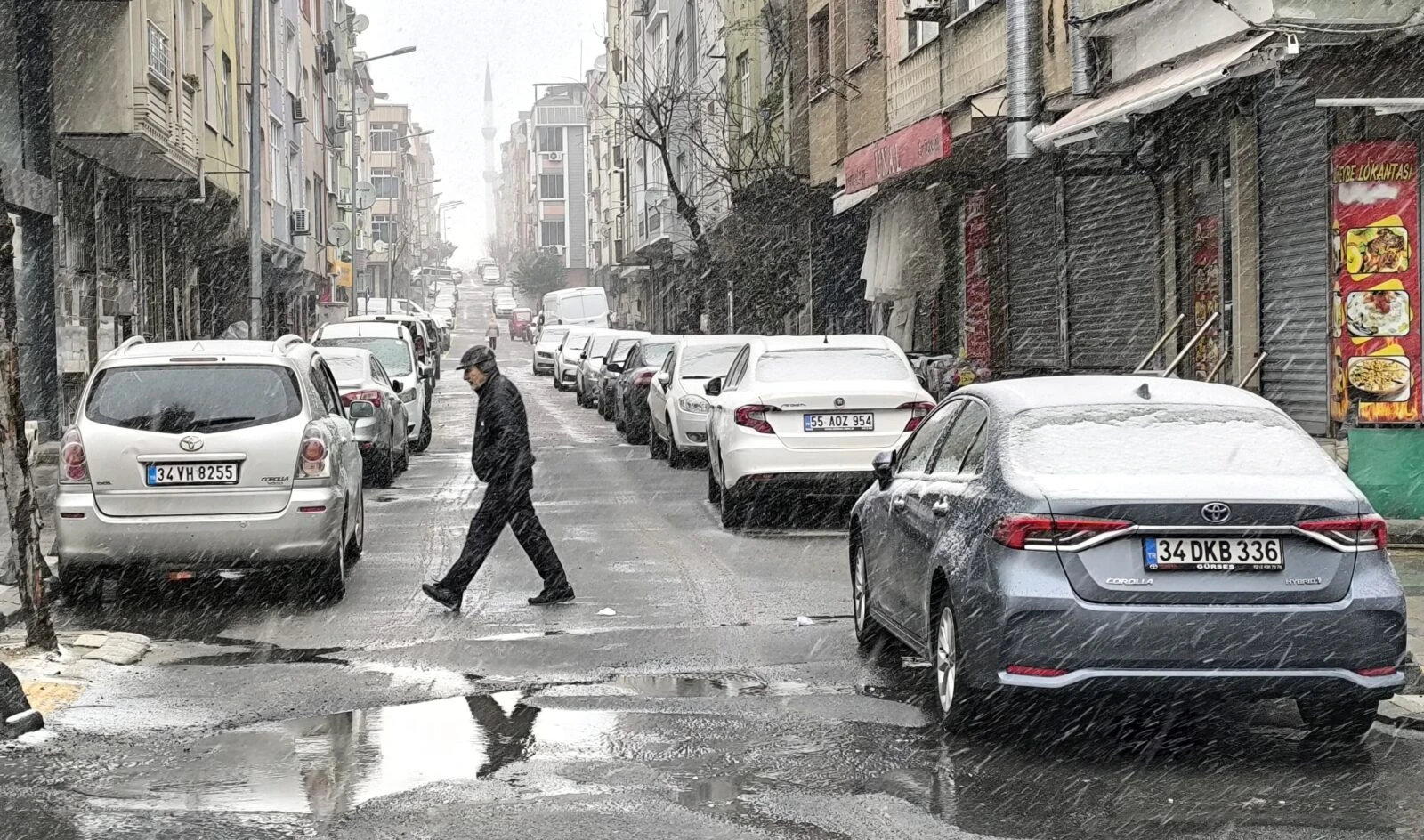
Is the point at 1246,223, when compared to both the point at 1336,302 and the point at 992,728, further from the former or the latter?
the point at 992,728

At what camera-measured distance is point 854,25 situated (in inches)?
1152

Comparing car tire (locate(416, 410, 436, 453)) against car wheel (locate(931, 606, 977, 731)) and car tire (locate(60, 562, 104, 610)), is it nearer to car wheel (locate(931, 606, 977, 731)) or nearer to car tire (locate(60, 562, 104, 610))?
car tire (locate(60, 562, 104, 610))

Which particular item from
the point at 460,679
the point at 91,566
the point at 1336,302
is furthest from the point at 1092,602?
the point at 1336,302

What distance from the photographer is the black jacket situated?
11.3 m

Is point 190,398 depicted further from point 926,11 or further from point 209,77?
point 209,77

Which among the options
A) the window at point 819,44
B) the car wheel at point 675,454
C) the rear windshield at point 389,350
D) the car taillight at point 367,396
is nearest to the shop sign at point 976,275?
the car wheel at point 675,454

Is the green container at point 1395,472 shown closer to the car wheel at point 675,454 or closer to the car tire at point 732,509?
the car tire at point 732,509

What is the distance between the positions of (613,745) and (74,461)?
207 inches

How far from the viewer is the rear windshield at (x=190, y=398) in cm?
1117

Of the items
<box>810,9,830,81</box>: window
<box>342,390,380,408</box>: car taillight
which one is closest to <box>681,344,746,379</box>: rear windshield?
<box>342,390,380,408</box>: car taillight

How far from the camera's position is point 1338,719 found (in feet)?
23.3

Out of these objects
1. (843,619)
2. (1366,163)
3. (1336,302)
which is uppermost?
(1366,163)

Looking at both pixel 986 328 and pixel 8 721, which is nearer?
pixel 8 721

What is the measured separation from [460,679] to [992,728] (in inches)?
100
